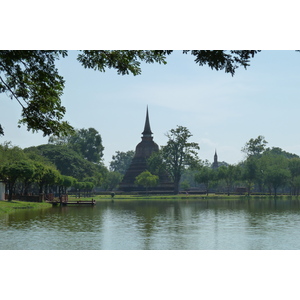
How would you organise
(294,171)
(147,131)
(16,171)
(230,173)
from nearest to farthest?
(16,171), (294,171), (230,173), (147,131)

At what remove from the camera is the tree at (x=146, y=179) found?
179 feet

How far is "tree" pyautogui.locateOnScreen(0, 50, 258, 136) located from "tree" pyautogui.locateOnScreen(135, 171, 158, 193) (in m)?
43.7

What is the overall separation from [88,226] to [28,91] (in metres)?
7.86

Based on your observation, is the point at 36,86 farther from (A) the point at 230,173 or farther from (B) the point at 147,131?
(B) the point at 147,131

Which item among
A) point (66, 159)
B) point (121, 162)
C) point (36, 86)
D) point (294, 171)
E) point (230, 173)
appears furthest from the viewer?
point (121, 162)

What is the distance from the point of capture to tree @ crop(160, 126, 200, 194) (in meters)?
55.1

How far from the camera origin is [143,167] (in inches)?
2355

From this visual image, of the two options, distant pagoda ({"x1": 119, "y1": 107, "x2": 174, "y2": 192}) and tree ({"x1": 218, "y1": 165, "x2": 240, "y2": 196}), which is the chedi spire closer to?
distant pagoda ({"x1": 119, "y1": 107, "x2": 174, "y2": 192})

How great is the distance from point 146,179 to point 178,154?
16.0ft

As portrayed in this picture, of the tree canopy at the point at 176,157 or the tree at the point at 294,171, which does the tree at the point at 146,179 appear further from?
the tree at the point at 294,171

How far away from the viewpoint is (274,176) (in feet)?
141

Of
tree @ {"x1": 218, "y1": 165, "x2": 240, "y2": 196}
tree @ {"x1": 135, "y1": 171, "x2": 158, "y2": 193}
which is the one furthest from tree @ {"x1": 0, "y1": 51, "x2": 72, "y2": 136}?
tree @ {"x1": 135, "y1": 171, "x2": 158, "y2": 193}

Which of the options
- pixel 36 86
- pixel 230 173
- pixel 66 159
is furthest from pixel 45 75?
pixel 230 173
